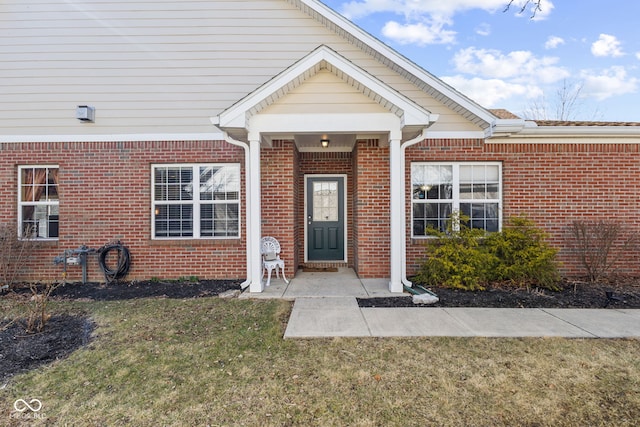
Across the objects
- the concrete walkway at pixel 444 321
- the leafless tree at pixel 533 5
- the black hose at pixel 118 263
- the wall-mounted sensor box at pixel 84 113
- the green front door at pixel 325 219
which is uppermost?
the leafless tree at pixel 533 5

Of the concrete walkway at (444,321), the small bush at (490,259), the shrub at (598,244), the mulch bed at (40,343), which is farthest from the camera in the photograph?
the shrub at (598,244)

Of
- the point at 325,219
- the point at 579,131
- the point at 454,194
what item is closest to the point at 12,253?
the point at 325,219

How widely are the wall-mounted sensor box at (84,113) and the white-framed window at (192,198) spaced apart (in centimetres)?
158

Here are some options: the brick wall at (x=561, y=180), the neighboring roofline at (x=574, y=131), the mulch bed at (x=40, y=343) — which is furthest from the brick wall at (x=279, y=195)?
the neighboring roofline at (x=574, y=131)

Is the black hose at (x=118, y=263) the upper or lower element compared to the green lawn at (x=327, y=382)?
upper

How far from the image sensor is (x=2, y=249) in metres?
6.22

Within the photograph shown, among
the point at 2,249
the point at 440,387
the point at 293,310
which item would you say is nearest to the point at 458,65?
the point at 293,310

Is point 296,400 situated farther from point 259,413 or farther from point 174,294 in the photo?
point 174,294

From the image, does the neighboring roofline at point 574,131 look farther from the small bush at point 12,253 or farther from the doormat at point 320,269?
the small bush at point 12,253

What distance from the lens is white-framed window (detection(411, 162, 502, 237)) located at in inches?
274

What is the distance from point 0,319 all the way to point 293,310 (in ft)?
13.7

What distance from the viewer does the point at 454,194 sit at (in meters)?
6.96

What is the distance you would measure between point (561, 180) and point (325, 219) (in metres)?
5.24

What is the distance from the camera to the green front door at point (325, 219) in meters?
8.08
